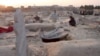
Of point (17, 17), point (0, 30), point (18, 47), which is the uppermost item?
point (17, 17)

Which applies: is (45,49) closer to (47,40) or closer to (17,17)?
(47,40)

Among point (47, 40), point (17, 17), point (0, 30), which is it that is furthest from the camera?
point (0, 30)

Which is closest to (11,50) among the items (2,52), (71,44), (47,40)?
(2,52)

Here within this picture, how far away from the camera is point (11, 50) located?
26.2ft

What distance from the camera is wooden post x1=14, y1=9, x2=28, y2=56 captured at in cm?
508

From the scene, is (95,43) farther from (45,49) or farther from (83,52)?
(45,49)

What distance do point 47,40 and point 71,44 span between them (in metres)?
3.80

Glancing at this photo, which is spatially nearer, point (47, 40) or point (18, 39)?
point (18, 39)

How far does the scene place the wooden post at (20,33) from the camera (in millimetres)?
5082

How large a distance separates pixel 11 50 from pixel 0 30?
22.9ft

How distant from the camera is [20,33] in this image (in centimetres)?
516

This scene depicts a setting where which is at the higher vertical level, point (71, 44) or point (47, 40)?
point (71, 44)

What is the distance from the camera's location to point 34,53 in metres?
8.08

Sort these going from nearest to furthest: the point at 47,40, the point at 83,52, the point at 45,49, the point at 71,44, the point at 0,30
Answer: the point at 83,52 → the point at 71,44 → the point at 45,49 → the point at 47,40 → the point at 0,30
